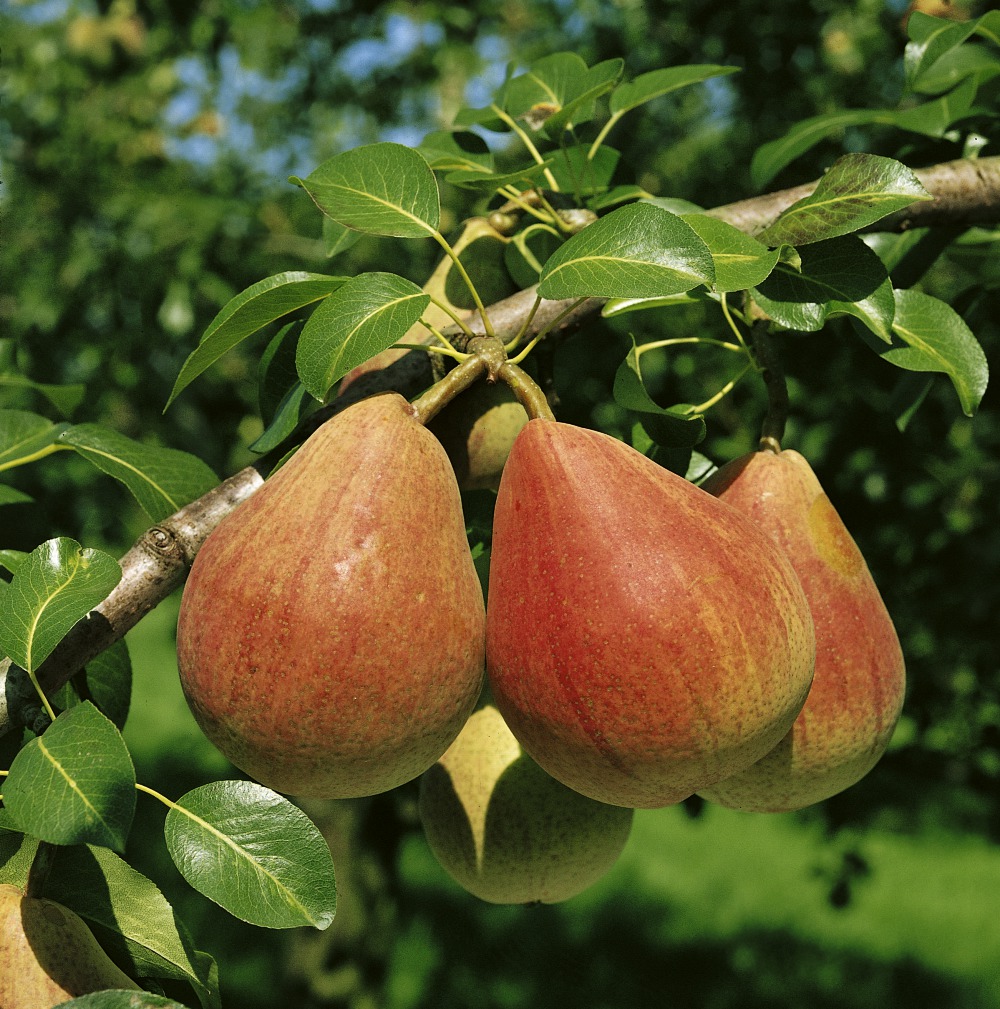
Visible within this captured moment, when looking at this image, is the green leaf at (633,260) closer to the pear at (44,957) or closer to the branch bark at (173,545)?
the branch bark at (173,545)

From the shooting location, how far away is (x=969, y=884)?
14.9 feet

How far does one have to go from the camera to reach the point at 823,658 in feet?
3.25

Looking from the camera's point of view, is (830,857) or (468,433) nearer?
(468,433)

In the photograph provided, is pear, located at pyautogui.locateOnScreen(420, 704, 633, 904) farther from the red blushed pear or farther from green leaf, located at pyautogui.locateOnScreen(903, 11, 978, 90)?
green leaf, located at pyautogui.locateOnScreen(903, 11, 978, 90)

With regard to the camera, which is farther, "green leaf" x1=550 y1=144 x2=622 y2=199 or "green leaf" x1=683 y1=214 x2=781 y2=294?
"green leaf" x1=550 y1=144 x2=622 y2=199

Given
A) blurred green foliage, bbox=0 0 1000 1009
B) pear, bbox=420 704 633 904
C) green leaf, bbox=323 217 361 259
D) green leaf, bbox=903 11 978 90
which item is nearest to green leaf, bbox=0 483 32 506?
blurred green foliage, bbox=0 0 1000 1009

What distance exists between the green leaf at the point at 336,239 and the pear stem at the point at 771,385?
479 mm

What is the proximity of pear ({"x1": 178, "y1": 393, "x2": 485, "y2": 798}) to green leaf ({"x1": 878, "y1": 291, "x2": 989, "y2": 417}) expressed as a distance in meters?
0.54

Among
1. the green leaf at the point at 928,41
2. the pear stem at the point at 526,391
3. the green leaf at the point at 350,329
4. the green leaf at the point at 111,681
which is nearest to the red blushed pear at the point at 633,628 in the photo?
the pear stem at the point at 526,391

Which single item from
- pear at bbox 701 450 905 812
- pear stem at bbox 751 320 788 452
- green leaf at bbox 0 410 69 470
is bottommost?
pear at bbox 701 450 905 812

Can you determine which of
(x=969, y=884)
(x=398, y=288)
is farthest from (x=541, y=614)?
(x=969, y=884)

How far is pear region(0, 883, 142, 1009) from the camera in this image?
0.84 metres

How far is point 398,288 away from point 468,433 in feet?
0.95

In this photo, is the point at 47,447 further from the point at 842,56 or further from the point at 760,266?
the point at 842,56
